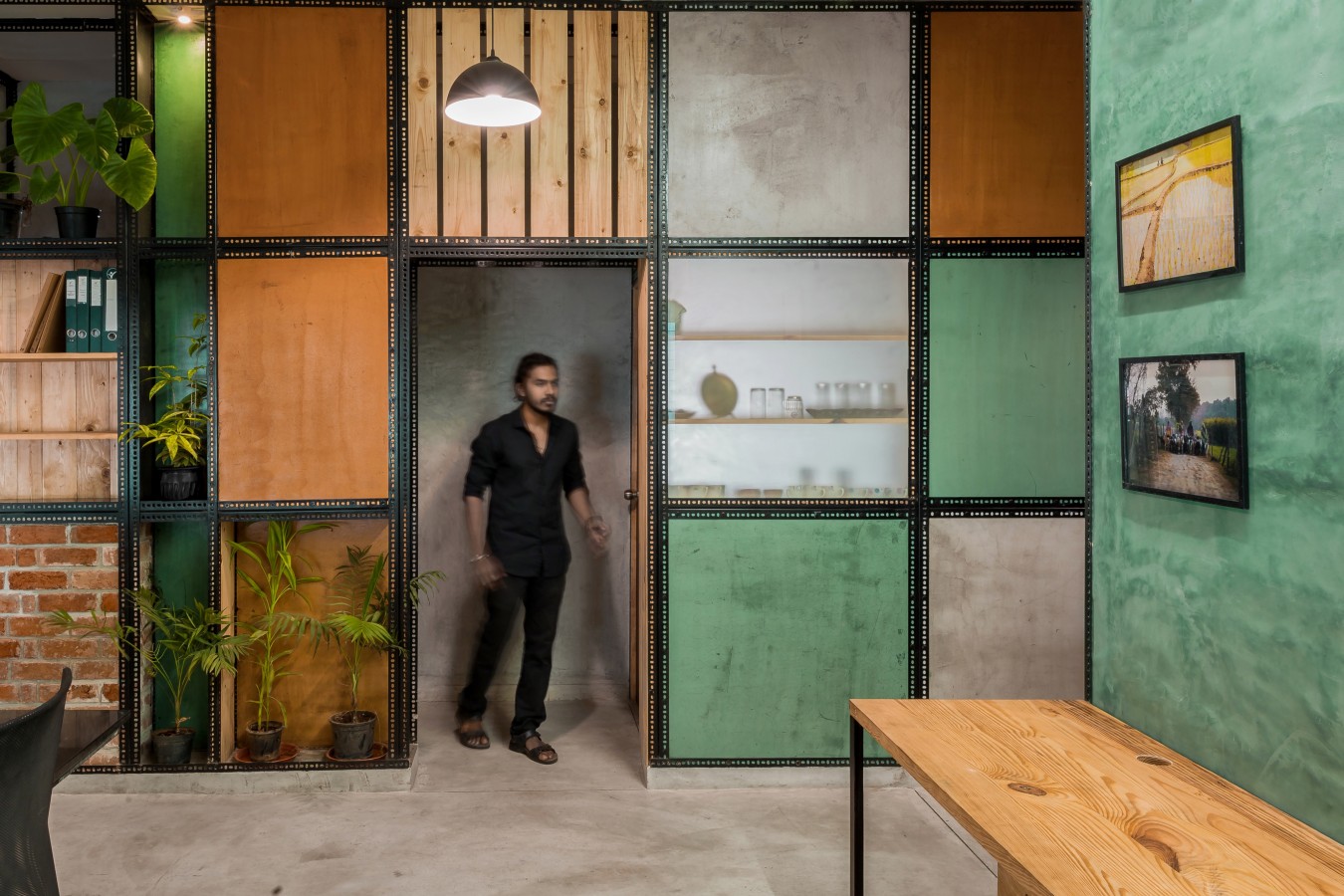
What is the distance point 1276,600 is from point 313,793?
11.7 feet

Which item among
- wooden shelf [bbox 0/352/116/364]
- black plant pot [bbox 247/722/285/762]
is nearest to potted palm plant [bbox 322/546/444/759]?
black plant pot [bbox 247/722/285/762]

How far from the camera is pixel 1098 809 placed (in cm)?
174

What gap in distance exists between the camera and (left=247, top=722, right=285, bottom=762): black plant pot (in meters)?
3.97

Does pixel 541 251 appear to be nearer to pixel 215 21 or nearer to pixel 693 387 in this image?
pixel 693 387

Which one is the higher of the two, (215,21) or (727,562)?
(215,21)

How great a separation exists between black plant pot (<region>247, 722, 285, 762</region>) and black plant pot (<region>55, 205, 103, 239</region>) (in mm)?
2163

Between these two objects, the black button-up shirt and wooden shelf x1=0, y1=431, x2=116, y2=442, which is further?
the black button-up shirt

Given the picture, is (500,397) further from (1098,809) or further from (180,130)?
(1098,809)

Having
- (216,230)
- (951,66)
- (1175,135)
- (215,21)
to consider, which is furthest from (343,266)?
(1175,135)

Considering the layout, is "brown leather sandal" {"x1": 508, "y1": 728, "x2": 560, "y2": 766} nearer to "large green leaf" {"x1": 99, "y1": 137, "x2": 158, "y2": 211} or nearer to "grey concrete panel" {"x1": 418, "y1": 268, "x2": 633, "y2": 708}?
"grey concrete panel" {"x1": 418, "y1": 268, "x2": 633, "y2": 708}

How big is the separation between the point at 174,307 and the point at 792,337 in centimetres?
269

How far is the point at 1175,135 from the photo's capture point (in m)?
2.05

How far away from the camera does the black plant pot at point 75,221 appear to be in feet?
12.8

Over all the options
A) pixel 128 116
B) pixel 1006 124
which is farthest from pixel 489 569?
pixel 1006 124
